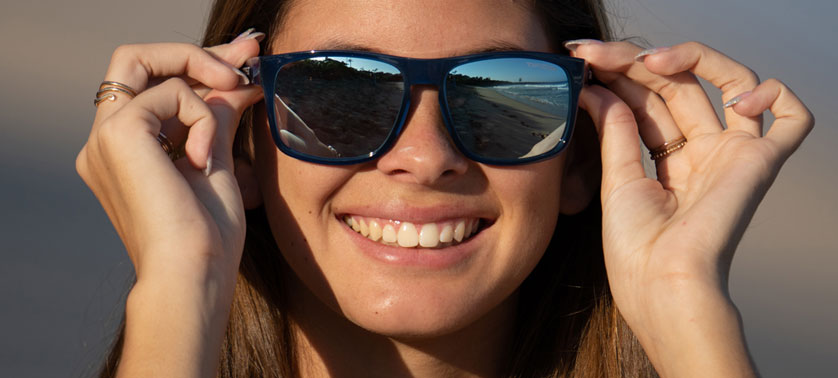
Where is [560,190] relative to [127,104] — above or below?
below

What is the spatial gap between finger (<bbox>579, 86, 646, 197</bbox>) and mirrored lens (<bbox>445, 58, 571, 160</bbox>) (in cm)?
21

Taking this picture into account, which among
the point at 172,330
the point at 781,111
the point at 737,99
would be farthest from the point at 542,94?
the point at 172,330

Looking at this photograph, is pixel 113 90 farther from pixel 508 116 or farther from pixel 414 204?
pixel 508 116

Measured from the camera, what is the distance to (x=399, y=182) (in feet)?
9.44

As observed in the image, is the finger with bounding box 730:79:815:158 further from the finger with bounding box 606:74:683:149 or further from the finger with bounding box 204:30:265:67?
the finger with bounding box 204:30:265:67

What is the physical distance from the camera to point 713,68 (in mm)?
3121

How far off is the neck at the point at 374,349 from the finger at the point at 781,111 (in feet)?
3.55

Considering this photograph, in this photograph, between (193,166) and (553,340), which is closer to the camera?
(193,166)

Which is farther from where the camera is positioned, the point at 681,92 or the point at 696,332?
the point at 681,92

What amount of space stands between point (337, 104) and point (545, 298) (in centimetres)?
124

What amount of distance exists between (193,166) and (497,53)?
94 cm

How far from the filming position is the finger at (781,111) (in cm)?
307

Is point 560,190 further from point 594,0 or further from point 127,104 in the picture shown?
point 127,104

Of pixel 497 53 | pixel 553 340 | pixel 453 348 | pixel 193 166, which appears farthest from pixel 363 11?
pixel 553 340
